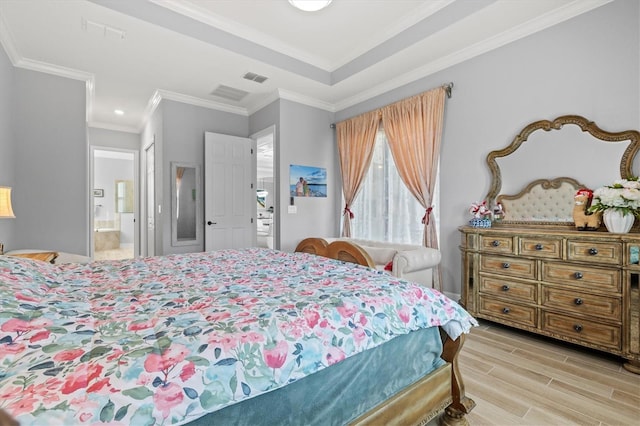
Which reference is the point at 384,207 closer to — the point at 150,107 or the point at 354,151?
the point at 354,151

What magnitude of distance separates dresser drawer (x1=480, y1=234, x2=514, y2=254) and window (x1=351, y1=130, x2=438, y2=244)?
1.05m

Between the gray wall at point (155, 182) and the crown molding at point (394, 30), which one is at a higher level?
the crown molding at point (394, 30)

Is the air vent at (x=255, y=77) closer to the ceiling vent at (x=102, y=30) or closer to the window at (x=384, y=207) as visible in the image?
the ceiling vent at (x=102, y=30)

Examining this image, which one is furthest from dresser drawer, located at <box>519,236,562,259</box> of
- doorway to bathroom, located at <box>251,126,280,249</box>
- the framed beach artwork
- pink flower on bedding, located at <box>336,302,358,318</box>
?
doorway to bathroom, located at <box>251,126,280,249</box>

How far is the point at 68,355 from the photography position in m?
0.85

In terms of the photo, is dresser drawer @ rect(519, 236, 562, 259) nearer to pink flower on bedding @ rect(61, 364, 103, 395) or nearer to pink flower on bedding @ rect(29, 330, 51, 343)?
pink flower on bedding @ rect(61, 364, 103, 395)

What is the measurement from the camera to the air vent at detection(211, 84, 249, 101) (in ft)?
14.9

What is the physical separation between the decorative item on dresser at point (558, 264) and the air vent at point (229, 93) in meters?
3.65

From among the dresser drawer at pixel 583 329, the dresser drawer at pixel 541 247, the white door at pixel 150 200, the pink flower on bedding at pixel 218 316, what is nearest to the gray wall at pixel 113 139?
the white door at pixel 150 200

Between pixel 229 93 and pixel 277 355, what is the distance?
4.61 meters

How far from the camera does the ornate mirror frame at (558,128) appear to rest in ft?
8.05

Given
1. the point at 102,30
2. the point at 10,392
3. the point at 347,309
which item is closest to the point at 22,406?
the point at 10,392

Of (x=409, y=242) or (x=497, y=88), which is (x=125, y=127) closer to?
(x=409, y=242)

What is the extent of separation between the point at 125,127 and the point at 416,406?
7.22 m
